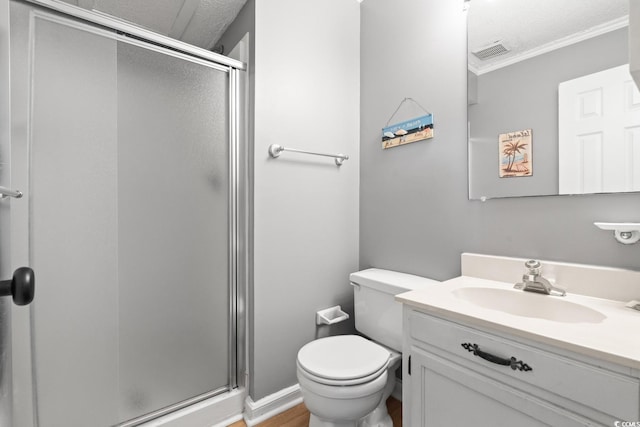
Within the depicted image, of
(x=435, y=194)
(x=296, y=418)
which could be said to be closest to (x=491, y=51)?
(x=435, y=194)

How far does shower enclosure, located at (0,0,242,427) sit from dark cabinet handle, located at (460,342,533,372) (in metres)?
1.17

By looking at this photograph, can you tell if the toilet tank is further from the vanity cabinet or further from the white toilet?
the vanity cabinet

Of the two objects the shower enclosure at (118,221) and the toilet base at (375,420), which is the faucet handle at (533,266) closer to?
the toilet base at (375,420)

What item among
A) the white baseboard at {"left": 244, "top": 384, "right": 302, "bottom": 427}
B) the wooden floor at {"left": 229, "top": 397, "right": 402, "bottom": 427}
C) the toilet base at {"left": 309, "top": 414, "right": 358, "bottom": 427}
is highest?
the toilet base at {"left": 309, "top": 414, "right": 358, "bottom": 427}

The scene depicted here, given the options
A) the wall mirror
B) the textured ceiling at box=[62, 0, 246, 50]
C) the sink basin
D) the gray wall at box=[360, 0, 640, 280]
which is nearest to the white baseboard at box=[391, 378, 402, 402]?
the gray wall at box=[360, 0, 640, 280]

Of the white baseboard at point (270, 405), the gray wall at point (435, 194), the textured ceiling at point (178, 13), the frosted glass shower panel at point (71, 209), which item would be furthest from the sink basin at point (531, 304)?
the textured ceiling at point (178, 13)

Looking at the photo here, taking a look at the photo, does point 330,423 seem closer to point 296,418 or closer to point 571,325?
point 296,418

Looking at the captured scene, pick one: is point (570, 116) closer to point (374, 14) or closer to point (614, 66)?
point (614, 66)

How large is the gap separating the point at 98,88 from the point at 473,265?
182 centimetres

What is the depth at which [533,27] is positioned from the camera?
115cm

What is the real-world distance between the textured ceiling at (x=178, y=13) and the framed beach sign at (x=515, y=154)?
157cm

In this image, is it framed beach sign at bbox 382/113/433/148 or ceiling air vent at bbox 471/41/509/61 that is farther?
framed beach sign at bbox 382/113/433/148

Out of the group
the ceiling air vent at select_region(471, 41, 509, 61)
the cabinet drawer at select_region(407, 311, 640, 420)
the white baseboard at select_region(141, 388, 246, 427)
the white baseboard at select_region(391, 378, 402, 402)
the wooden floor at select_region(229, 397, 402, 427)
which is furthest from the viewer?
the white baseboard at select_region(391, 378, 402, 402)

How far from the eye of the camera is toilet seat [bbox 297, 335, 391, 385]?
44.2 inches
